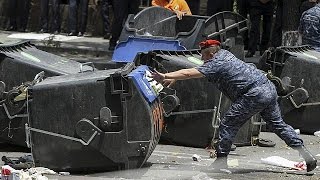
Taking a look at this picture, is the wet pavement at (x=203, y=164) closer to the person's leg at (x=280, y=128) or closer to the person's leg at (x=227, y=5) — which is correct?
the person's leg at (x=280, y=128)

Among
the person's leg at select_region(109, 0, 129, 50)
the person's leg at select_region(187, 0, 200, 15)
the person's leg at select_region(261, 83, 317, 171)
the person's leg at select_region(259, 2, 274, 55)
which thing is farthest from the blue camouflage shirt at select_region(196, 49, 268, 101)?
the person's leg at select_region(187, 0, 200, 15)

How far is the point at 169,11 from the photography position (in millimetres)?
11984

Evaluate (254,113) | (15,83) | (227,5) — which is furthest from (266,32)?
(254,113)

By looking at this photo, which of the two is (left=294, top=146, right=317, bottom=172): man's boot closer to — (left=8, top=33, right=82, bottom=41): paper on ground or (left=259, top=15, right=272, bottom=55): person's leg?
(left=259, top=15, right=272, bottom=55): person's leg

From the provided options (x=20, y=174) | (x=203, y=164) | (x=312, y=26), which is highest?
(x=312, y=26)

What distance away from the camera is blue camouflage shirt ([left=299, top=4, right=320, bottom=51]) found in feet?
37.6

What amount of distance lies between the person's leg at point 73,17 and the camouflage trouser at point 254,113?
Answer: 436 inches

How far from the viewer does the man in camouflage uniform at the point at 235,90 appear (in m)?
8.27

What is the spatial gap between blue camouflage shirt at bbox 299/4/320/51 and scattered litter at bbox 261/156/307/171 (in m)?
2.75

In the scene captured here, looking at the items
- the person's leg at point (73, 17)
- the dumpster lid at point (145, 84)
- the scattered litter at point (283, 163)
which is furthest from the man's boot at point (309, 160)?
the person's leg at point (73, 17)

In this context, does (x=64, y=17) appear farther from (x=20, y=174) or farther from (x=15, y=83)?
(x=20, y=174)

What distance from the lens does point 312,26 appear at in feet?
37.7

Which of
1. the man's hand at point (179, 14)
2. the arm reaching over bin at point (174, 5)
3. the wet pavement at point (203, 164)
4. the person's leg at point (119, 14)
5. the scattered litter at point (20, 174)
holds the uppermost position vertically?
the arm reaching over bin at point (174, 5)

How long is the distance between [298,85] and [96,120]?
3.37 meters
